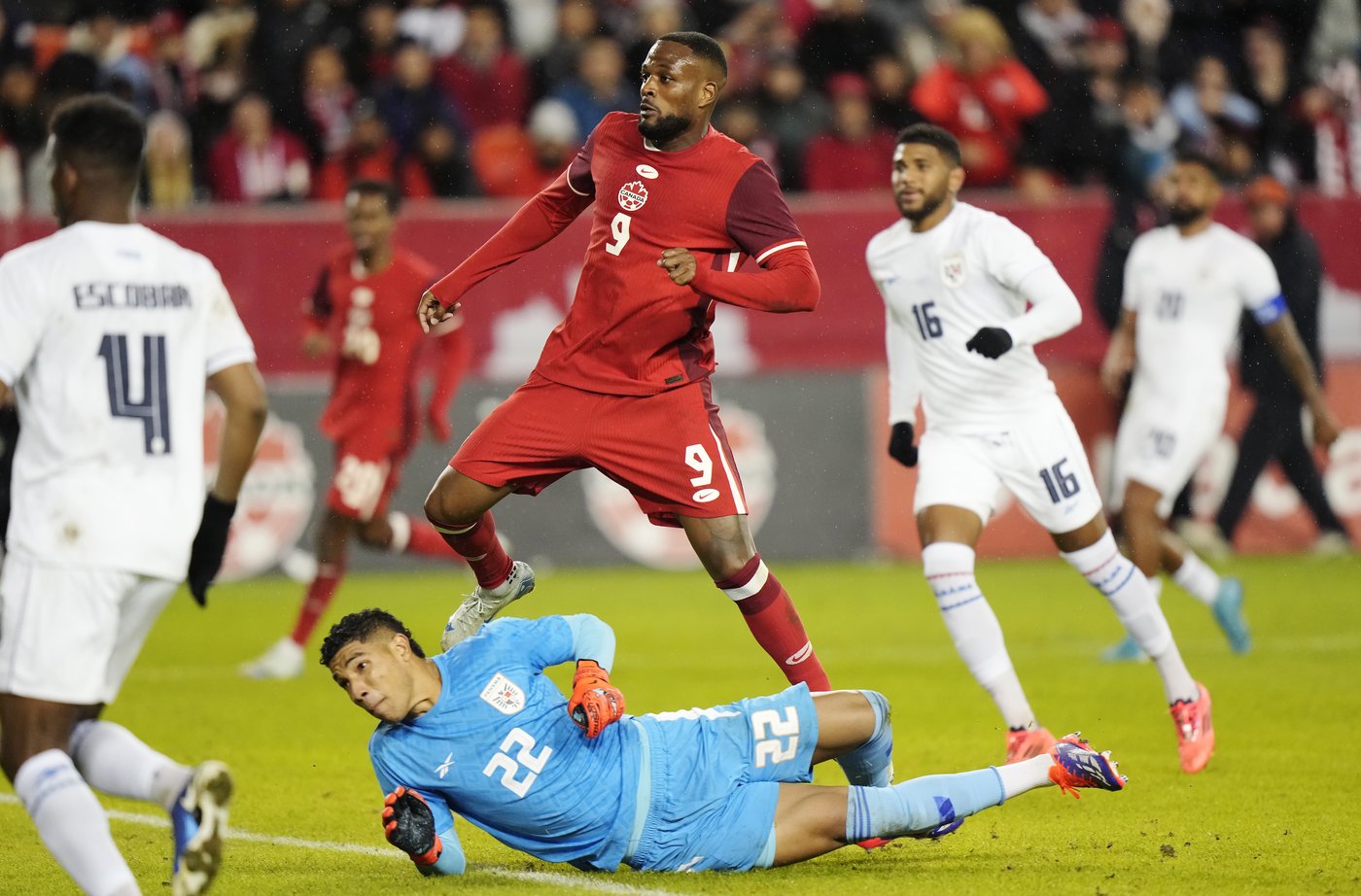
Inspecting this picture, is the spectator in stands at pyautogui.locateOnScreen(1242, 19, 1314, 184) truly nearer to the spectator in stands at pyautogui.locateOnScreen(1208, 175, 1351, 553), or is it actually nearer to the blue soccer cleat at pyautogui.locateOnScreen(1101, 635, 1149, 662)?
the spectator in stands at pyautogui.locateOnScreen(1208, 175, 1351, 553)

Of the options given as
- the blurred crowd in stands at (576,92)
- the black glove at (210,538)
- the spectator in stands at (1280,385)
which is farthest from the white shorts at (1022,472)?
the blurred crowd in stands at (576,92)

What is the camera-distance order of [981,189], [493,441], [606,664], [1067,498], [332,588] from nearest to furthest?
[606,664], [493,441], [1067,498], [332,588], [981,189]

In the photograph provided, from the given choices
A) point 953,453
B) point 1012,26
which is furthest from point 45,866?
point 1012,26

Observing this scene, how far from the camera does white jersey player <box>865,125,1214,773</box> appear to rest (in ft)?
23.5

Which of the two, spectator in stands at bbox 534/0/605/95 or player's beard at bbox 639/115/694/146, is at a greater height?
player's beard at bbox 639/115/694/146

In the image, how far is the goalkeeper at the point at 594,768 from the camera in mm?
5172

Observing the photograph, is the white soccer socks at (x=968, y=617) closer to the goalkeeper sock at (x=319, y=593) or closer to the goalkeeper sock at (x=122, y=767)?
the goalkeeper sock at (x=122, y=767)

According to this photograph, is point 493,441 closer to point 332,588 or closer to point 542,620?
point 542,620

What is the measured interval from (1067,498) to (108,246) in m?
3.97

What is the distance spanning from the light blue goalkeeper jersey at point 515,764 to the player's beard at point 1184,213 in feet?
17.5

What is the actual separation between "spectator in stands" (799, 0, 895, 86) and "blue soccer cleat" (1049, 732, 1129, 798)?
11802 mm

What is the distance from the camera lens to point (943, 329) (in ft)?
24.4

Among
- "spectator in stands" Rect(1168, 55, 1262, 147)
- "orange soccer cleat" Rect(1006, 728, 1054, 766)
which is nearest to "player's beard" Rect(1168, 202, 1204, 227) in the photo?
"orange soccer cleat" Rect(1006, 728, 1054, 766)

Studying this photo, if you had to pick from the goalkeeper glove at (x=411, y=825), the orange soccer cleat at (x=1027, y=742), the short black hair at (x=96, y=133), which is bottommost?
the orange soccer cleat at (x=1027, y=742)
